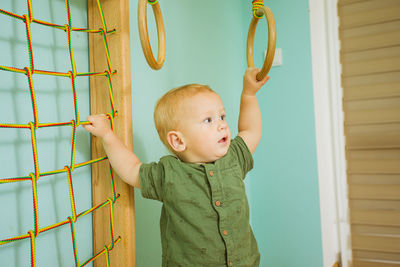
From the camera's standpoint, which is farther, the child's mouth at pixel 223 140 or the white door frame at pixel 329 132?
the white door frame at pixel 329 132

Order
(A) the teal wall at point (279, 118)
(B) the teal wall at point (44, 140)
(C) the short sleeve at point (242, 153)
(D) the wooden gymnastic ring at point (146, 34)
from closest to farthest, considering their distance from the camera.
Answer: (B) the teal wall at point (44, 140), (D) the wooden gymnastic ring at point (146, 34), (C) the short sleeve at point (242, 153), (A) the teal wall at point (279, 118)

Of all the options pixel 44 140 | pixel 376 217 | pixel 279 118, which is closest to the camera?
pixel 44 140

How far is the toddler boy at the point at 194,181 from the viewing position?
29.8 inches

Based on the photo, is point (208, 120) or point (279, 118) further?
point (279, 118)

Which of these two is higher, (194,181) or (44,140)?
(44,140)

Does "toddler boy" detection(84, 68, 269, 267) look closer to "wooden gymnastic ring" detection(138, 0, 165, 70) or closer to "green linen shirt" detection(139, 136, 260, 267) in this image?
"green linen shirt" detection(139, 136, 260, 267)

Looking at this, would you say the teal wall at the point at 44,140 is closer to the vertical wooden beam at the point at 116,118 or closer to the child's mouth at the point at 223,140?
the vertical wooden beam at the point at 116,118

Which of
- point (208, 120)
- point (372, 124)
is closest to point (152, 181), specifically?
point (208, 120)

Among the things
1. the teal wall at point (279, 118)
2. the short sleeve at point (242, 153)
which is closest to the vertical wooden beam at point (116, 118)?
the short sleeve at point (242, 153)

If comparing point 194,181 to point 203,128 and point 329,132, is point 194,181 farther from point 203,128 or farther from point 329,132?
point 329,132

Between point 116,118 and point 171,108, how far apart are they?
5.9 inches

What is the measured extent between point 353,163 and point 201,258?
4.14ft

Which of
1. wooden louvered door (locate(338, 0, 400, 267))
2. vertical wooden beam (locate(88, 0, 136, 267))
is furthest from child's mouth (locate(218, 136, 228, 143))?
wooden louvered door (locate(338, 0, 400, 267))

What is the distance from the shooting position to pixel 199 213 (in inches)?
30.0
